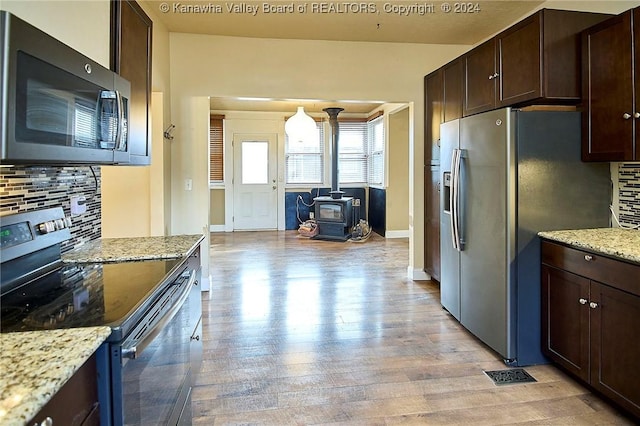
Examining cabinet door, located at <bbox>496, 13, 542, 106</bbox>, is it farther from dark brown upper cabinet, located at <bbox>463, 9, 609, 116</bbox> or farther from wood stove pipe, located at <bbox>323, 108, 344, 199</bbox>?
wood stove pipe, located at <bbox>323, 108, 344, 199</bbox>

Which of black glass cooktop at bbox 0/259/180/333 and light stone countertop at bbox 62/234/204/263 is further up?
light stone countertop at bbox 62/234/204/263

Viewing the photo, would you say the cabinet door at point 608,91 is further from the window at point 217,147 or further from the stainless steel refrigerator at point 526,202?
the window at point 217,147

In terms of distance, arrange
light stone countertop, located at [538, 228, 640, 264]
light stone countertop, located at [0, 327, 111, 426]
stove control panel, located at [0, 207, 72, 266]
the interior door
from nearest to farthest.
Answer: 1. light stone countertop, located at [0, 327, 111, 426]
2. stove control panel, located at [0, 207, 72, 266]
3. light stone countertop, located at [538, 228, 640, 264]
4. the interior door

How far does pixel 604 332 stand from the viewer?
6.72 ft

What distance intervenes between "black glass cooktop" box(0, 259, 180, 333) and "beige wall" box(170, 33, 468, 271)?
2635 millimetres

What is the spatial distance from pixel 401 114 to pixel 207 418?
6.37m

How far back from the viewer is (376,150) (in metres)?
8.15

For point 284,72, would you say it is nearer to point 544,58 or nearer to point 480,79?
point 480,79

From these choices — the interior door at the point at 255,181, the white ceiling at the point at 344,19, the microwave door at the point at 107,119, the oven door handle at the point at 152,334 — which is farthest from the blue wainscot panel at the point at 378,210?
the microwave door at the point at 107,119

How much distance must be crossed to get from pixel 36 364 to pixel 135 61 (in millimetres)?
1749

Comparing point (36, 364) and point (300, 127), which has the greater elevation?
point (300, 127)

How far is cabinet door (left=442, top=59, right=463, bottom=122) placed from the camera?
3.61m

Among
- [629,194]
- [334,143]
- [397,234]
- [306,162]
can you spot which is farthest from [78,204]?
[306,162]

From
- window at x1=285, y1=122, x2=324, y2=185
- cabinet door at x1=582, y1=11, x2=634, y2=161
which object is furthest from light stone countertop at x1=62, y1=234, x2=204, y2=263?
window at x1=285, y1=122, x2=324, y2=185
